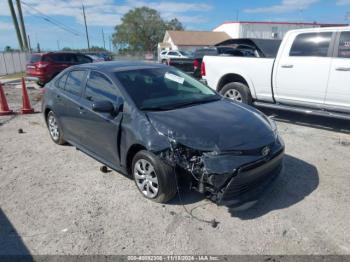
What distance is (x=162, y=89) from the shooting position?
4207 millimetres

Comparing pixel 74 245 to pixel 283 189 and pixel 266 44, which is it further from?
pixel 266 44

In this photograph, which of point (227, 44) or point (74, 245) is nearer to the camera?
point (74, 245)

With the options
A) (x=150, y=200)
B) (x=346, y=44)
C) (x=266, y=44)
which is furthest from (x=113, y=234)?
(x=266, y=44)

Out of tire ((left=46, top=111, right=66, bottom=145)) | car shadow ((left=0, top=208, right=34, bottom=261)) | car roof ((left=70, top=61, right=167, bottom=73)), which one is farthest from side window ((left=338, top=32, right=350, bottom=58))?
car shadow ((left=0, top=208, right=34, bottom=261))

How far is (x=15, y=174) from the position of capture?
4539 millimetres

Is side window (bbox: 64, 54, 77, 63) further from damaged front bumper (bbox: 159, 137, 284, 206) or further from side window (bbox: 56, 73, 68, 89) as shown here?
damaged front bumper (bbox: 159, 137, 284, 206)

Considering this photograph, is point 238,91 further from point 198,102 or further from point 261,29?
point 261,29

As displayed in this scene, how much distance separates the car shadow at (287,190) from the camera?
3.36 metres

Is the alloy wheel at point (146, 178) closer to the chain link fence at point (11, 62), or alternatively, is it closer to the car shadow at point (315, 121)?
the car shadow at point (315, 121)

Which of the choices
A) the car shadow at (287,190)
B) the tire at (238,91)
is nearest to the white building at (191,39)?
the tire at (238,91)

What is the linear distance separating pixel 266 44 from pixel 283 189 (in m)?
4.54

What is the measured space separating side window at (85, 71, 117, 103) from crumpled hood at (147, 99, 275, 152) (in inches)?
29.1

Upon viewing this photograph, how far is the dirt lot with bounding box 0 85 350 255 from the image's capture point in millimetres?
2879

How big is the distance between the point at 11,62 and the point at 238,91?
24.7m
